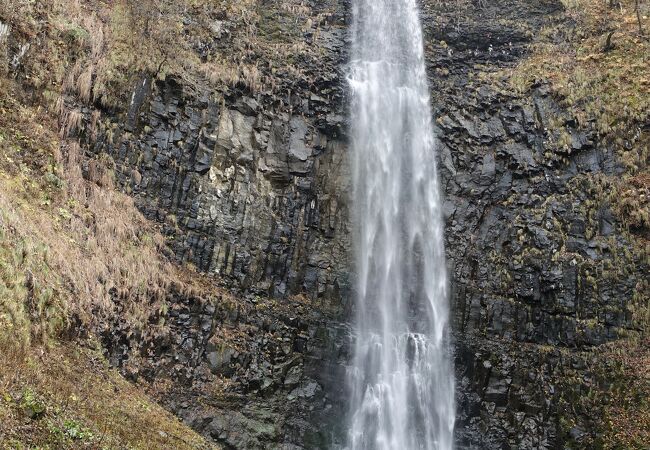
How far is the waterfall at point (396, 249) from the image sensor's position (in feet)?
48.1

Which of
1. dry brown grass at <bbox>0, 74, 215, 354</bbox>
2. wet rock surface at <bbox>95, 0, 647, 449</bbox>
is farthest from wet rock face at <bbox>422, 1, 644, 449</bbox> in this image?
dry brown grass at <bbox>0, 74, 215, 354</bbox>

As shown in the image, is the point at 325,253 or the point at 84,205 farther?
the point at 325,253

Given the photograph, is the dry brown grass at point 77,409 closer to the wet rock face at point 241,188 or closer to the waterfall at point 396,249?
the wet rock face at point 241,188

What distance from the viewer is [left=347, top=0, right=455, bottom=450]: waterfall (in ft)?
48.1

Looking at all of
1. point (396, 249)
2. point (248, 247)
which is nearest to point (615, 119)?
point (396, 249)

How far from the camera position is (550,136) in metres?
18.8

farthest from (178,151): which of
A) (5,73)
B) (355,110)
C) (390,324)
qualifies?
(390,324)

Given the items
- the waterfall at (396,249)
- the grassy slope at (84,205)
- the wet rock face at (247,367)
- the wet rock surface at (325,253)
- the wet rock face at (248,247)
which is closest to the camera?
the grassy slope at (84,205)

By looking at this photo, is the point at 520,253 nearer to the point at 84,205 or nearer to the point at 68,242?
the point at 84,205

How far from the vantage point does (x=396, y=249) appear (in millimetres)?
17625

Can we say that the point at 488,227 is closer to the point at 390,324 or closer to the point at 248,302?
the point at 390,324

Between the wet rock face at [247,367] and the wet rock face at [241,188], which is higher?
the wet rock face at [241,188]

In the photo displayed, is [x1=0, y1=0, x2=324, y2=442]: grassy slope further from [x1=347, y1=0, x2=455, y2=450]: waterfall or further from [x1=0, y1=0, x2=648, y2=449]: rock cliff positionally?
[x1=347, y1=0, x2=455, y2=450]: waterfall

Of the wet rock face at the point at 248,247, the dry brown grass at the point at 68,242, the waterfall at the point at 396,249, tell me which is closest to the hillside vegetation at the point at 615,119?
the waterfall at the point at 396,249
